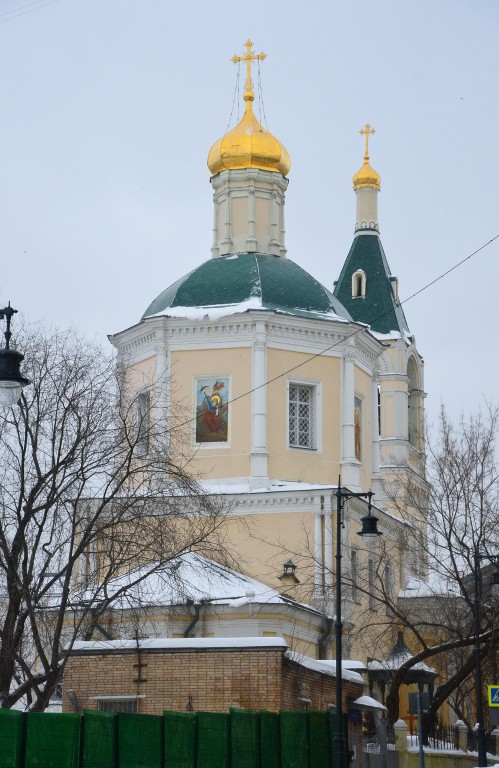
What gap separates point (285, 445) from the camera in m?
37.3

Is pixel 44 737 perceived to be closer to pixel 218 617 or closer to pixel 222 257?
pixel 218 617

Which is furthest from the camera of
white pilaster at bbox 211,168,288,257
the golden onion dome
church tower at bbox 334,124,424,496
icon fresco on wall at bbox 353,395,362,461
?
church tower at bbox 334,124,424,496

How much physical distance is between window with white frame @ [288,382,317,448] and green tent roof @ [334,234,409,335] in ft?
69.4

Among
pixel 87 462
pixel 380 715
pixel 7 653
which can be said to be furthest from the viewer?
pixel 380 715

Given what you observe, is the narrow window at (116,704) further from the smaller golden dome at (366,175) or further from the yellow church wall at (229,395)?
the smaller golden dome at (366,175)

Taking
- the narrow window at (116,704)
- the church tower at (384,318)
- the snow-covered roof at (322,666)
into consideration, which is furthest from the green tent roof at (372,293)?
the narrow window at (116,704)

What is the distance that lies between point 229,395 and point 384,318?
23.4 metres

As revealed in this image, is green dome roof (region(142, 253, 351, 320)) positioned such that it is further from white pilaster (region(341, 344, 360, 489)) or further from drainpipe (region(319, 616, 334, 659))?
drainpipe (region(319, 616, 334, 659))

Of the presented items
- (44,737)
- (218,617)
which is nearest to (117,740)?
(44,737)

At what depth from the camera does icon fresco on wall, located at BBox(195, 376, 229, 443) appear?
122ft

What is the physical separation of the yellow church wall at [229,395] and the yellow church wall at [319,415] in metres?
0.59

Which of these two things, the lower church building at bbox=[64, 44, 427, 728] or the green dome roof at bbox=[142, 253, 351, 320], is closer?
Result: the lower church building at bbox=[64, 44, 427, 728]

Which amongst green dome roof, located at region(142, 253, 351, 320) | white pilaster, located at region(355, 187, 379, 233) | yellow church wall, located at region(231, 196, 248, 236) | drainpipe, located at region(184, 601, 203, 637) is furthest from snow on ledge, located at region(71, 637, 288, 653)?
white pilaster, located at region(355, 187, 379, 233)

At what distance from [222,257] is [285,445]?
18.3ft
